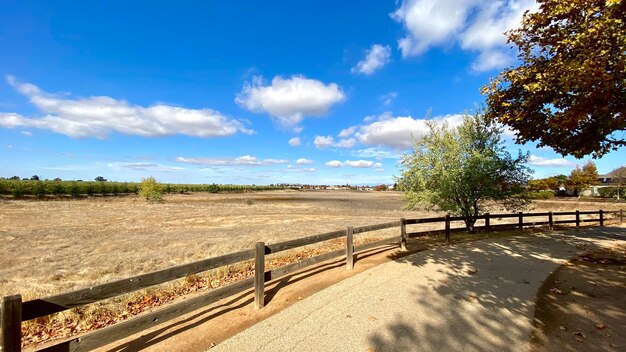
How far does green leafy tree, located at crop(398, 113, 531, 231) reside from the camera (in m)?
15.0

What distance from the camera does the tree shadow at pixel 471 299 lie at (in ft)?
14.5

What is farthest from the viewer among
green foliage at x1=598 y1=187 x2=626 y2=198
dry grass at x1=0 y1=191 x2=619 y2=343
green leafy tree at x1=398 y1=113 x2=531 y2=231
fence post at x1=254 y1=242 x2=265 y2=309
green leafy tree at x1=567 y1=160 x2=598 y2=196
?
green leafy tree at x1=567 y1=160 x2=598 y2=196

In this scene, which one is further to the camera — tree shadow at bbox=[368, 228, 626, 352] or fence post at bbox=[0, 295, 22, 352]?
tree shadow at bbox=[368, 228, 626, 352]

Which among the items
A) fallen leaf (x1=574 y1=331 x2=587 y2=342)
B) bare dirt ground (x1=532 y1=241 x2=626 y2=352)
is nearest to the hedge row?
bare dirt ground (x1=532 y1=241 x2=626 y2=352)

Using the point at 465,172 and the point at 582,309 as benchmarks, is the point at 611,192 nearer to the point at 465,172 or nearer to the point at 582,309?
the point at 465,172

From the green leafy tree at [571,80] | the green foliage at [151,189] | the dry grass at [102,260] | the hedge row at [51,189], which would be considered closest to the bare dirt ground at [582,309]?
the green leafy tree at [571,80]

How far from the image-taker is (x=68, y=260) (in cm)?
1240

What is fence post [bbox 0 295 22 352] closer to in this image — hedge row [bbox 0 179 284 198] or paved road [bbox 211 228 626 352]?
paved road [bbox 211 228 626 352]

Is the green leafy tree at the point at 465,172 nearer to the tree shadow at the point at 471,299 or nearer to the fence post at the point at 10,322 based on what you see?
the tree shadow at the point at 471,299

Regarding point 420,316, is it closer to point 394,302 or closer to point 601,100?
point 394,302

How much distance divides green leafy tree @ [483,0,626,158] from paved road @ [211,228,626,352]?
4759mm

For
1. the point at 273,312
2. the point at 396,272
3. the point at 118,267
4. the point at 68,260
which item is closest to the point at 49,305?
the point at 273,312

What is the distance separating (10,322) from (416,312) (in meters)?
5.59

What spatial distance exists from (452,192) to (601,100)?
7.97 metres
